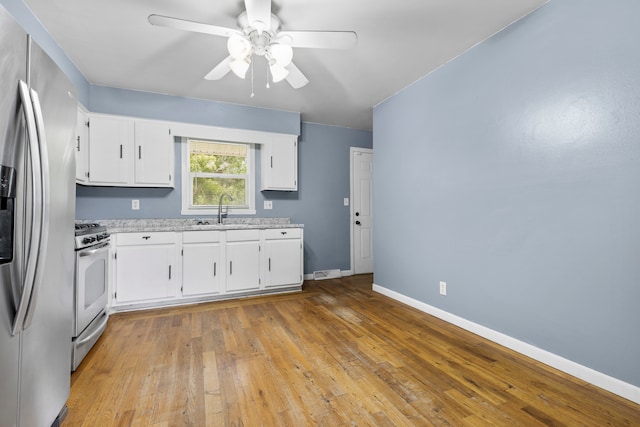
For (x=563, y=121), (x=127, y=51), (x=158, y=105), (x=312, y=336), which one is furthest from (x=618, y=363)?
(x=158, y=105)

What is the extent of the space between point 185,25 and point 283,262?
270 centimetres

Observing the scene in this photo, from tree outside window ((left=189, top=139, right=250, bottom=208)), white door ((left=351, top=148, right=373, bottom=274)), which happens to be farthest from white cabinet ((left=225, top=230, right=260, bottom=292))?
white door ((left=351, top=148, right=373, bottom=274))

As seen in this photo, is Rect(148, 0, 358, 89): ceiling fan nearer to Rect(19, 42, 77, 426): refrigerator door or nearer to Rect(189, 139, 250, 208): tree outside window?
Rect(19, 42, 77, 426): refrigerator door

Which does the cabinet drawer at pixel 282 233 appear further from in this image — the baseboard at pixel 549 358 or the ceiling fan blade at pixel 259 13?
the ceiling fan blade at pixel 259 13

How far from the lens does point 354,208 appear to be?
16.3 ft

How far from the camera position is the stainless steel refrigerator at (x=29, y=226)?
0.97 m

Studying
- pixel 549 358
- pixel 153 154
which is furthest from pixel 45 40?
pixel 549 358

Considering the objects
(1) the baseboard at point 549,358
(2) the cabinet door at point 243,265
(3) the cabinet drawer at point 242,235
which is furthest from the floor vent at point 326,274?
(1) the baseboard at point 549,358

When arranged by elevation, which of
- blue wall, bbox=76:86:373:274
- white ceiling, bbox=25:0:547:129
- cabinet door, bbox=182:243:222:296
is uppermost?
white ceiling, bbox=25:0:547:129

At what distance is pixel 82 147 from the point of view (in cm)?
309

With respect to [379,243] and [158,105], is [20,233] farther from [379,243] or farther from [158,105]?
[379,243]

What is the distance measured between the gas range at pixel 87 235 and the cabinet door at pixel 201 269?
911 mm

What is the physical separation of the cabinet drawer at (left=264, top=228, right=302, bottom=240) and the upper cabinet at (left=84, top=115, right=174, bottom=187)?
133cm

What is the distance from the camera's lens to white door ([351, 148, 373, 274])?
4.97 m
